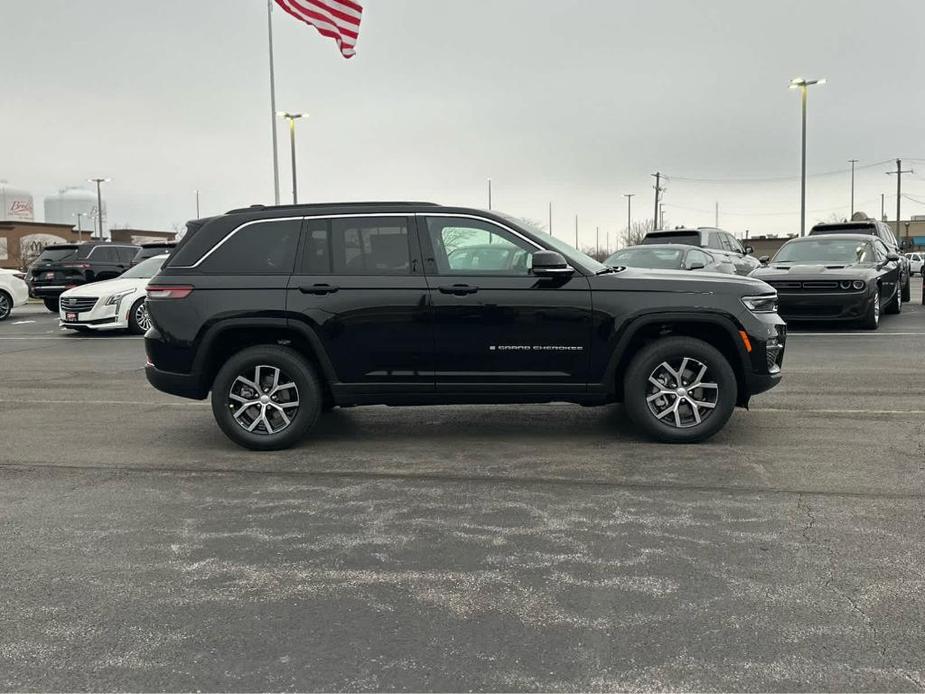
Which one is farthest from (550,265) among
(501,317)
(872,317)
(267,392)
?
(872,317)

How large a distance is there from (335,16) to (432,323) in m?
13.9

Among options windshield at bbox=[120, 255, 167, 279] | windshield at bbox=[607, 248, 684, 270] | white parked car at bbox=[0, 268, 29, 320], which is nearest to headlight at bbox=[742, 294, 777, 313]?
windshield at bbox=[607, 248, 684, 270]

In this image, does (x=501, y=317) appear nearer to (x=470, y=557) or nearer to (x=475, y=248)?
(x=475, y=248)

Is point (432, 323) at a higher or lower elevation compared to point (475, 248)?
lower

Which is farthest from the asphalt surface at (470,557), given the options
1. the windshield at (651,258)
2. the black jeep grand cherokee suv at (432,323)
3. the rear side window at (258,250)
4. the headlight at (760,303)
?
the windshield at (651,258)

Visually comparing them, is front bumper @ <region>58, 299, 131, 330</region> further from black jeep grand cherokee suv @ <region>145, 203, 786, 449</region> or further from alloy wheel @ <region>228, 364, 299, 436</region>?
alloy wheel @ <region>228, 364, 299, 436</region>

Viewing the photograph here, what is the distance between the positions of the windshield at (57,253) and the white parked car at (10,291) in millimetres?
1491

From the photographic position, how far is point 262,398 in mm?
6238

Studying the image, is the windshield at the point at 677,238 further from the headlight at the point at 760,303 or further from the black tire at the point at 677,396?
the black tire at the point at 677,396

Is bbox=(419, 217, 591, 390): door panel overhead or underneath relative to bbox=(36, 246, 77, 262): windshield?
underneath

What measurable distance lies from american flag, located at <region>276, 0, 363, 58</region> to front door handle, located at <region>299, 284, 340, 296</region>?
12872 millimetres

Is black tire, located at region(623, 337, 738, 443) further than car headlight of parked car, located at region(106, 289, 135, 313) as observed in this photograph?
No

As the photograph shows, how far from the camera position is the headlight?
6.13 m

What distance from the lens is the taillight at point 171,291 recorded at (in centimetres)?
620
